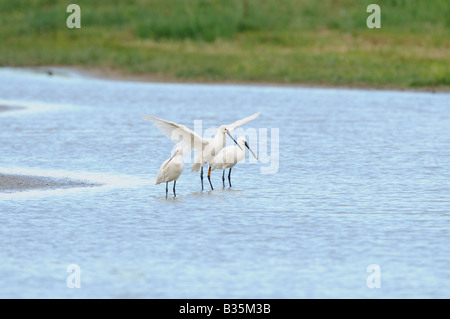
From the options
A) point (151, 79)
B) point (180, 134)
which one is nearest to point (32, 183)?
point (180, 134)

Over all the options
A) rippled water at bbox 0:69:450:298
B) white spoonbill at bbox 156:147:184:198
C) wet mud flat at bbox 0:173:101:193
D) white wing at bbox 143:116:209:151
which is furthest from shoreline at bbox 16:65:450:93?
white spoonbill at bbox 156:147:184:198

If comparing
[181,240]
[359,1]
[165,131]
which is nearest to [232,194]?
[165,131]

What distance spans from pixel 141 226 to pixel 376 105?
1503 centimetres

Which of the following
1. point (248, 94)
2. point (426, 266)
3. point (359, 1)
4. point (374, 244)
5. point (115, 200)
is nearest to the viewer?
point (426, 266)

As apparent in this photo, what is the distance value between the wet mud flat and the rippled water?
279mm

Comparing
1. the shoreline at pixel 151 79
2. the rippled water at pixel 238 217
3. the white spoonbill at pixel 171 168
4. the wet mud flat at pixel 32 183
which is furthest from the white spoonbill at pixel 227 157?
the shoreline at pixel 151 79

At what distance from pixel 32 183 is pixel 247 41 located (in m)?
24.0

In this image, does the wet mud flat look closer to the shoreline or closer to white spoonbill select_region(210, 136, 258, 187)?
white spoonbill select_region(210, 136, 258, 187)

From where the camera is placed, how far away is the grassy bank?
1182 inches

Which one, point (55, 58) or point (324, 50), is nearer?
point (324, 50)

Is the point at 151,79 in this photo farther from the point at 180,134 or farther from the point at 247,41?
the point at 180,134

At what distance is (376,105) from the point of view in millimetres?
23969

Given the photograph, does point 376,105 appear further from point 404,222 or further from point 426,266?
point 426,266

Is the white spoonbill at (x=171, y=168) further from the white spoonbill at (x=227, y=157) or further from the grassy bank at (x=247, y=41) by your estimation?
the grassy bank at (x=247, y=41)
